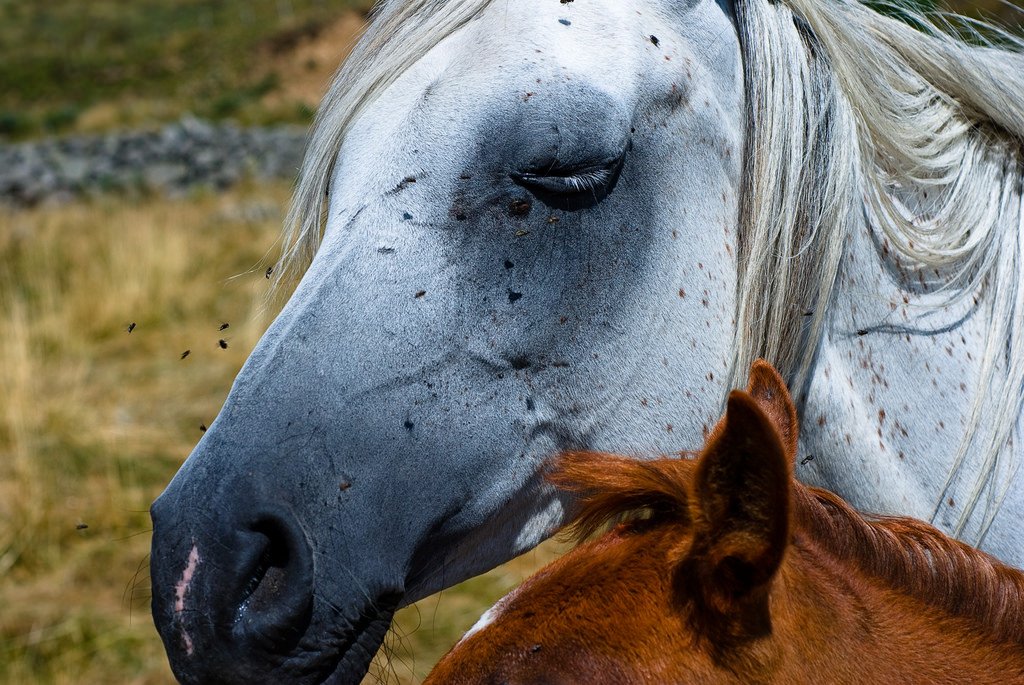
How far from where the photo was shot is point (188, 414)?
6.43m

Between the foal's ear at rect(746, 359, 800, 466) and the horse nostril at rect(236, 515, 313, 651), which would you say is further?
the horse nostril at rect(236, 515, 313, 651)

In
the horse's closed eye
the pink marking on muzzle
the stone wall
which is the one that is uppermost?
the horse's closed eye

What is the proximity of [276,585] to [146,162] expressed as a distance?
15.9 m

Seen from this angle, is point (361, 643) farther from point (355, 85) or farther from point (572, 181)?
point (355, 85)

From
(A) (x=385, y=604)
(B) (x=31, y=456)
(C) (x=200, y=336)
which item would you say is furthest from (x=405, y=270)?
(C) (x=200, y=336)

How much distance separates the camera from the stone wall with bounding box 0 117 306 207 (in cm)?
1397

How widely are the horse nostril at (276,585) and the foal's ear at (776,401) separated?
0.69 m

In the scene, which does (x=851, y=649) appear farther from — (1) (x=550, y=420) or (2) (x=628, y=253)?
(2) (x=628, y=253)

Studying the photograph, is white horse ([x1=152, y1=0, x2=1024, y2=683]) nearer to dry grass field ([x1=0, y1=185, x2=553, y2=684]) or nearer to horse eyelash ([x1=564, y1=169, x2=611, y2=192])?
horse eyelash ([x1=564, y1=169, x2=611, y2=192])

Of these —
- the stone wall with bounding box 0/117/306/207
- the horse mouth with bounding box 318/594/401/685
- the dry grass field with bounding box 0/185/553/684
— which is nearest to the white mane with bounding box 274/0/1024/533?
the dry grass field with bounding box 0/185/553/684

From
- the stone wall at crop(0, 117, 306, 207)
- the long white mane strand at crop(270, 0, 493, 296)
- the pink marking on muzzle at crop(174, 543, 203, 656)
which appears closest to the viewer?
the pink marking on muzzle at crop(174, 543, 203, 656)

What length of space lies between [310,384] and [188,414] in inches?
217

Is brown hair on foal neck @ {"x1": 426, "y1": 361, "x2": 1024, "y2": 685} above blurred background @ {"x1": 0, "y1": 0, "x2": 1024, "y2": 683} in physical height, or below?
above

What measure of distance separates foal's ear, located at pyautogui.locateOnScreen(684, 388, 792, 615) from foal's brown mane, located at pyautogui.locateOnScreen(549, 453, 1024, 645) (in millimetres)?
144
